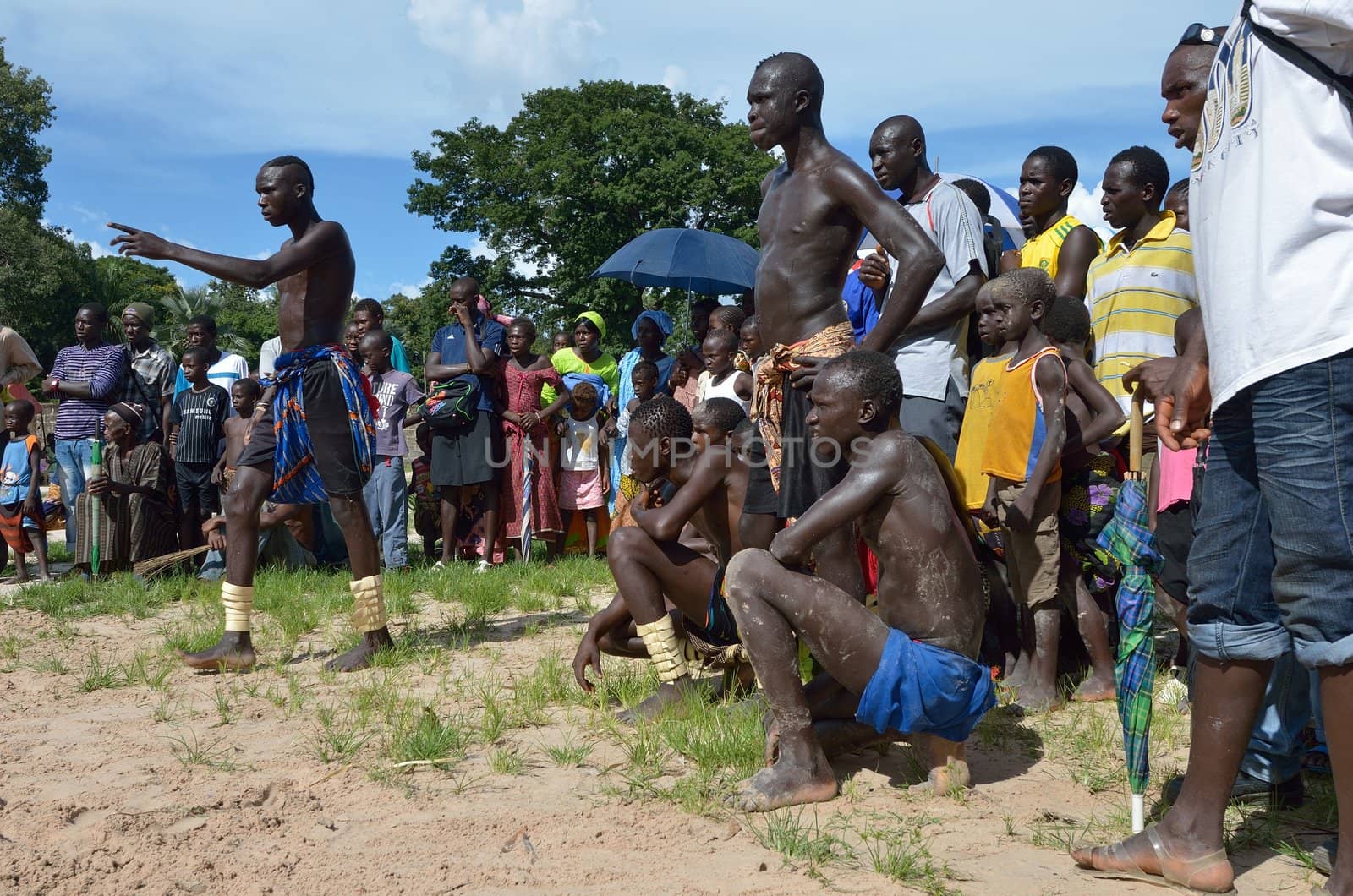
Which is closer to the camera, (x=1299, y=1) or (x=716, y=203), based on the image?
(x=1299, y=1)

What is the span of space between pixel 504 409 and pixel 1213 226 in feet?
22.5

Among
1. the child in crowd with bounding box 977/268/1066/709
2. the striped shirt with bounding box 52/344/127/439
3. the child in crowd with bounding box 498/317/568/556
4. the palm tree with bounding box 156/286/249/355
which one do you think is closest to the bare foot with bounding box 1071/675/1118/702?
the child in crowd with bounding box 977/268/1066/709

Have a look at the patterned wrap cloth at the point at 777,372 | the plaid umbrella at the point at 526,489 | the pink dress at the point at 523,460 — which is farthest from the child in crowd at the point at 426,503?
the patterned wrap cloth at the point at 777,372

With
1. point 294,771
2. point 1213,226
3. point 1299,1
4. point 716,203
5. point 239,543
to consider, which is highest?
point 716,203

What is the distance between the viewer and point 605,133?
3553 cm

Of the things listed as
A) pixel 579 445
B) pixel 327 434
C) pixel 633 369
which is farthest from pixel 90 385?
pixel 327 434

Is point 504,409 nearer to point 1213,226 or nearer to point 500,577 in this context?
point 500,577

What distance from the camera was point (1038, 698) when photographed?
433cm

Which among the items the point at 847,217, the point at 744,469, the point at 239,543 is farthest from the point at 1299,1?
the point at 239,543

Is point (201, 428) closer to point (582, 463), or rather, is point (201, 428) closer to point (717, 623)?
point (582, 463)

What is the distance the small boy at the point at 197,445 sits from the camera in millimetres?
8242

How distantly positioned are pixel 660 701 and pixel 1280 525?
2.31 metres

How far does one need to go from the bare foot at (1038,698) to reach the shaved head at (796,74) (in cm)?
248

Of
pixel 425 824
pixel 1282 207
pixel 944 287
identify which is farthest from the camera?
pixel 944 287
